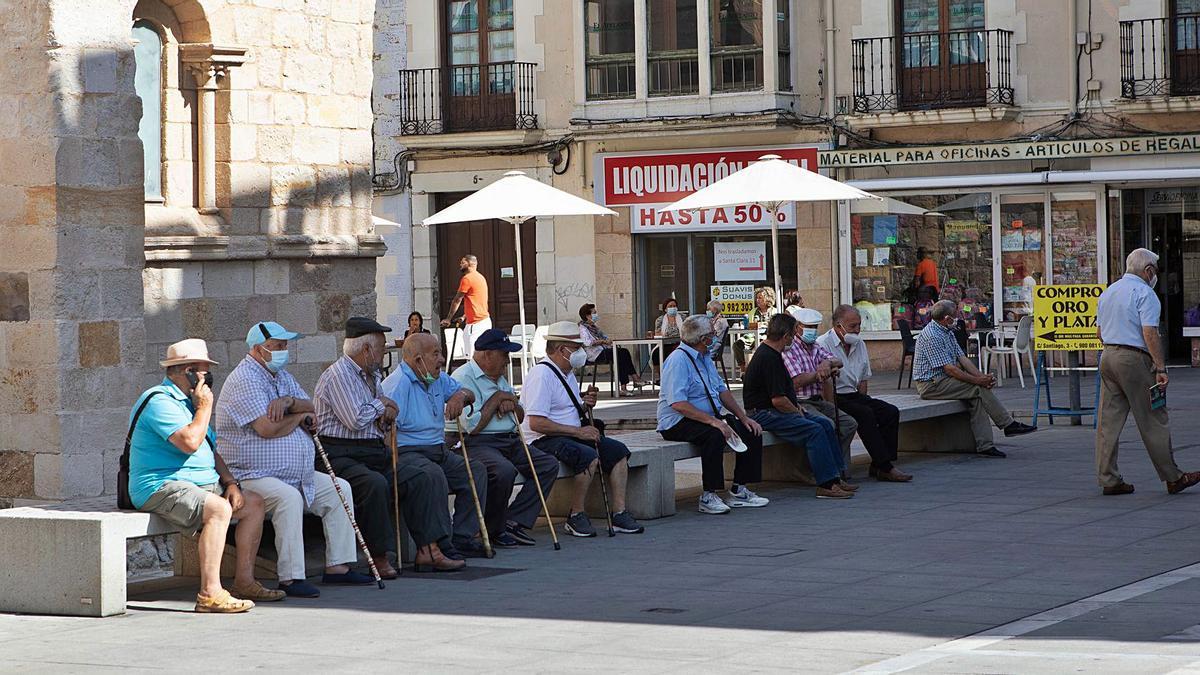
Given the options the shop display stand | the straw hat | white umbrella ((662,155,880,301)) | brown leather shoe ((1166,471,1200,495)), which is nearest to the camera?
the straw hat

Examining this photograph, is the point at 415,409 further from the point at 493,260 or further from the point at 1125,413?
the point at 493,260

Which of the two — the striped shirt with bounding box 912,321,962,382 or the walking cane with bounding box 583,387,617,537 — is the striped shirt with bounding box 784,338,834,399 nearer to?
the striped shirt with bounding box 912,321,962,382

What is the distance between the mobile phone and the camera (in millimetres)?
12617

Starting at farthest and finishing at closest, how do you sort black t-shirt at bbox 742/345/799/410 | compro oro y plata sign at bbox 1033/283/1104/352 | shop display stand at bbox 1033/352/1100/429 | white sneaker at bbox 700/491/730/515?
shop display stand at bbox 1033/352/1100/429, compro oro y plata sign at bbox 1033/283/1104/352, black t-shirt at bbox 742/345/799/410, white sneaker at bbox 700/491/730/515

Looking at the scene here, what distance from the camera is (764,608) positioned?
28.7ft

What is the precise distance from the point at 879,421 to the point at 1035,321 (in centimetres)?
390

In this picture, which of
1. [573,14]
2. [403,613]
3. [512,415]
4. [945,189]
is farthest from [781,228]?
[403,613]

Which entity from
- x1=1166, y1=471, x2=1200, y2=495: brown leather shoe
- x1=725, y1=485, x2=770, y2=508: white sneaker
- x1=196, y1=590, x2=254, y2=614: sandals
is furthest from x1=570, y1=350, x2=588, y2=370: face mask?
x1=1166, y1=471, x2=1200, y2=495: brown leather shoe

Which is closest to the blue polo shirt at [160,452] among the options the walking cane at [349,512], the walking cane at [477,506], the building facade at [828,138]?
the walking cane at [349,512]

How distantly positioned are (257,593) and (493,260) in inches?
849

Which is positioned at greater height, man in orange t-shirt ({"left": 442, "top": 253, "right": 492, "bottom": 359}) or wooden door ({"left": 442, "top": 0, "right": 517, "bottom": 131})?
wooden door ({"left": 442, "top": 0, "right": 517, "bottom": 131})

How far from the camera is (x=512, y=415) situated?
11.4 metres

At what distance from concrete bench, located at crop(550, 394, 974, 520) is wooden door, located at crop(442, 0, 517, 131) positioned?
14.1m

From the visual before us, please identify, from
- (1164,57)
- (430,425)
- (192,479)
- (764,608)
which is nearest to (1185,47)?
(1164,57)
